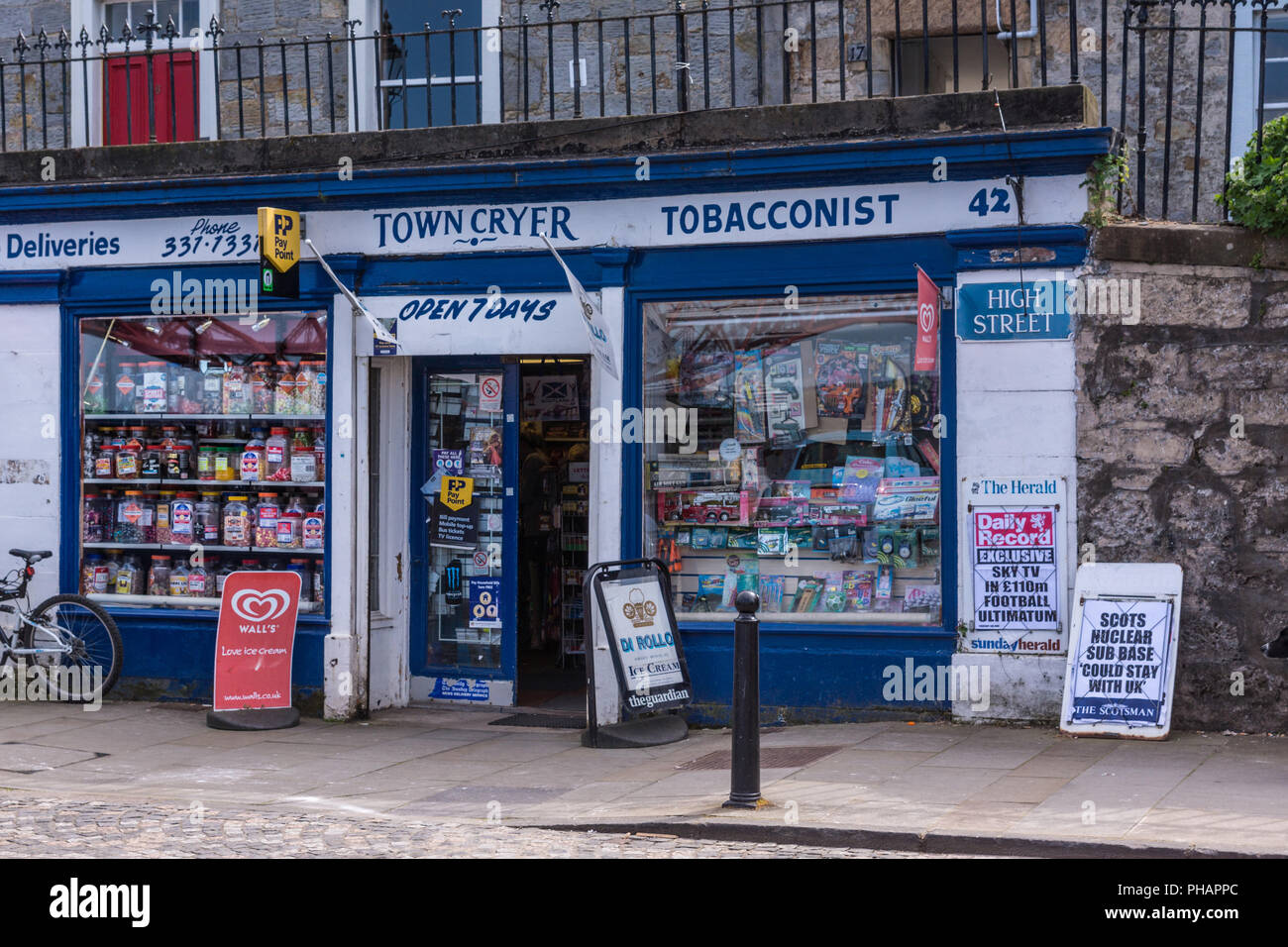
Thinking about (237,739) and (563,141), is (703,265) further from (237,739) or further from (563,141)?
(237,739)

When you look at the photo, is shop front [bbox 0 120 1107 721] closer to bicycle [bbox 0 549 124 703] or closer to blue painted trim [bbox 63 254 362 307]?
blue painted trim [bbox 63 254 362 307]

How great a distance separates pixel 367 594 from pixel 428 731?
1.17m

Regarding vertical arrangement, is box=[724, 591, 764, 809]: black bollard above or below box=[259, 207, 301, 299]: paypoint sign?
below

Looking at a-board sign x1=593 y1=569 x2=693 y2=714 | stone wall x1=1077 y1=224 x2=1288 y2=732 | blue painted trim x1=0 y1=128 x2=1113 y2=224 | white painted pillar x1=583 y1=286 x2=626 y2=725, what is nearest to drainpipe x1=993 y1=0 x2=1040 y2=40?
blue painted trim x1=0 y1=128 x2=1113 y2=224

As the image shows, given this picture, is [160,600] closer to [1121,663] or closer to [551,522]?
[551,522]

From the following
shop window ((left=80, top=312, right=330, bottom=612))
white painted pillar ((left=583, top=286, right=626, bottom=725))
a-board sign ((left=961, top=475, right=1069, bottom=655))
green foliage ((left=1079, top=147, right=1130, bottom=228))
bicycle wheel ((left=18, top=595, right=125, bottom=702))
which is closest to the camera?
green foliage ((left=1079, top=147, right=1130, bottom=228))

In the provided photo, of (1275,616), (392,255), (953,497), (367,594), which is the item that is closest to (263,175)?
(392,255)

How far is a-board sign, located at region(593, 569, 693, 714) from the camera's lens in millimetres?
9469

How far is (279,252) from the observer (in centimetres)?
1032

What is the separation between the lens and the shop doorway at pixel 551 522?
12.2 metres

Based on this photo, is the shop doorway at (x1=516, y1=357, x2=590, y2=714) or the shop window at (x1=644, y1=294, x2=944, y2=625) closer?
the shop window at (x1=644, y1=294, x2=944, y2=625)

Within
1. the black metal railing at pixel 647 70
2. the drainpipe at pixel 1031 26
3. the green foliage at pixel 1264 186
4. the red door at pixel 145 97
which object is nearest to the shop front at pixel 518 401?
the green foliage at pixel 1264 186

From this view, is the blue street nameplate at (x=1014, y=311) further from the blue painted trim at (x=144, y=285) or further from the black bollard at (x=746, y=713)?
the blue painted trim at (x=144, y=285)

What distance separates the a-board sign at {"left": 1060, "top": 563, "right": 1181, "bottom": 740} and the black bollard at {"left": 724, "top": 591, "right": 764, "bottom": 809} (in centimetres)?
258
